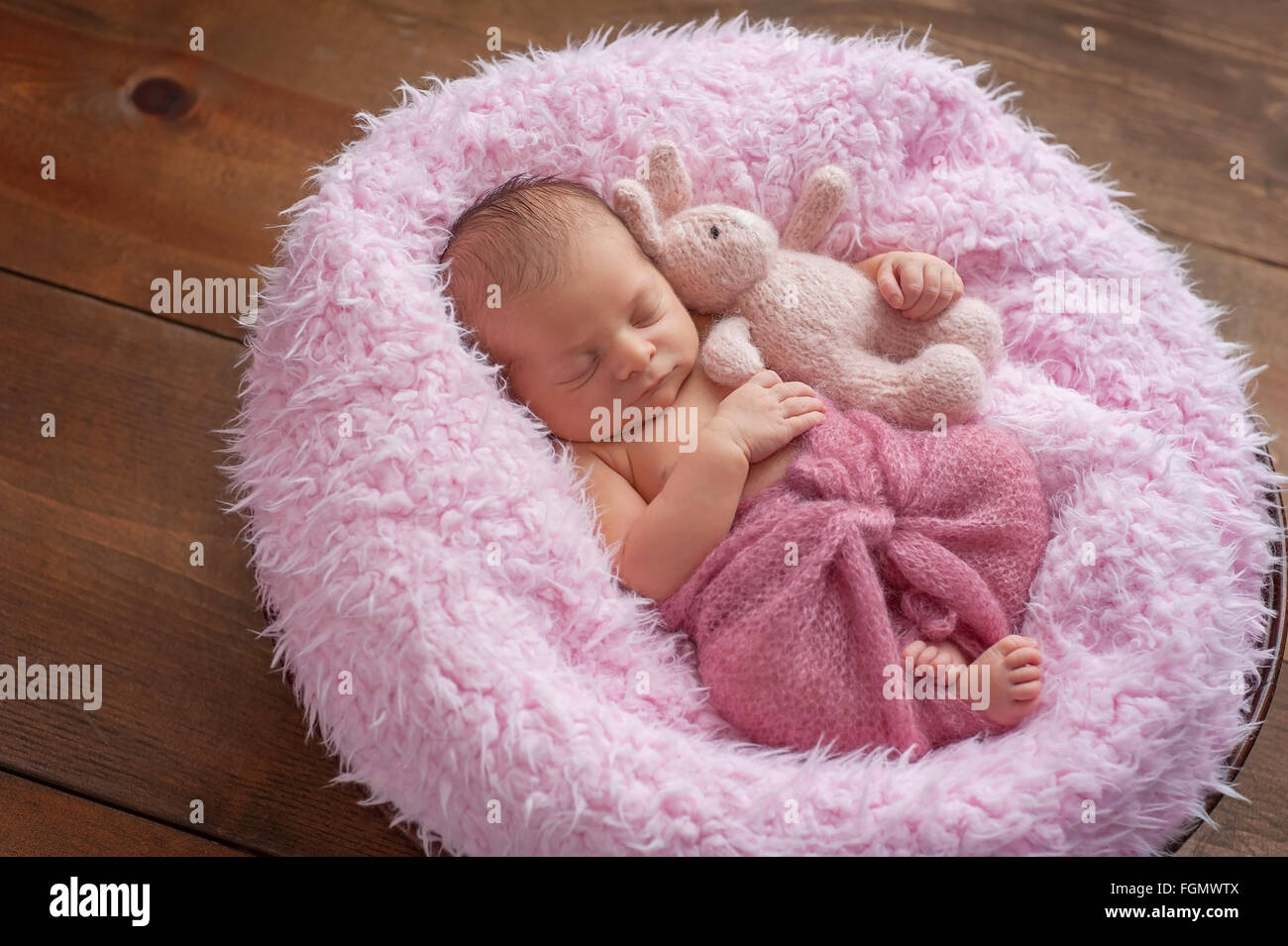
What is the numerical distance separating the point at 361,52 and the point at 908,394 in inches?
41.1

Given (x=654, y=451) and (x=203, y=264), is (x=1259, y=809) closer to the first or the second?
(x=654, y=451)

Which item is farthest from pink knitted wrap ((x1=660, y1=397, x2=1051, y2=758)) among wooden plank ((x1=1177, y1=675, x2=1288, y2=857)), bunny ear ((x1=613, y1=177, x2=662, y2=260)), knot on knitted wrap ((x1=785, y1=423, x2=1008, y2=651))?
wooden plank ((x1=1177, y1=675, x2=1288, y2=857))

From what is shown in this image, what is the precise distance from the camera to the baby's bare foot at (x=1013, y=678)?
1.02 metres

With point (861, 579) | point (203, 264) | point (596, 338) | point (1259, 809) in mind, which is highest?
point (203, 264)

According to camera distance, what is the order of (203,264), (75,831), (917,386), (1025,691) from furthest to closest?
1. (203,264)
2. (75,831)
3. (917,386)
4. (1025,691)

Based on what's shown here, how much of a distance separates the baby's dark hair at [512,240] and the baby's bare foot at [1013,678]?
587 mm

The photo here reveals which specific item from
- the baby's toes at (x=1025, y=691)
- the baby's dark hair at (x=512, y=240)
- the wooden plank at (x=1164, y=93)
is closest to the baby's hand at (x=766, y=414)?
the baby's dark hair at (x=512, y=240)

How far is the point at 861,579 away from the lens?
106 centimetres

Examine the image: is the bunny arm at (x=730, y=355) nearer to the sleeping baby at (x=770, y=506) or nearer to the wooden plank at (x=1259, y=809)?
the sleeping baby at (x=770, y=506)

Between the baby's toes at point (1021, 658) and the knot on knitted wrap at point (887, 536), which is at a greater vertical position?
the knot on knitted wrap at point (887, 536)

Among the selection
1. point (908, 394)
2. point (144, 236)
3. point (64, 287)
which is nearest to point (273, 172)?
point (144, 236)

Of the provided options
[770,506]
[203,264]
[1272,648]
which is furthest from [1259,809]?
[203,264]

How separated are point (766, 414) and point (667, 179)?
11.6 inches

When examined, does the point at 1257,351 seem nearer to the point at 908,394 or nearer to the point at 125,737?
the point at 908,394
